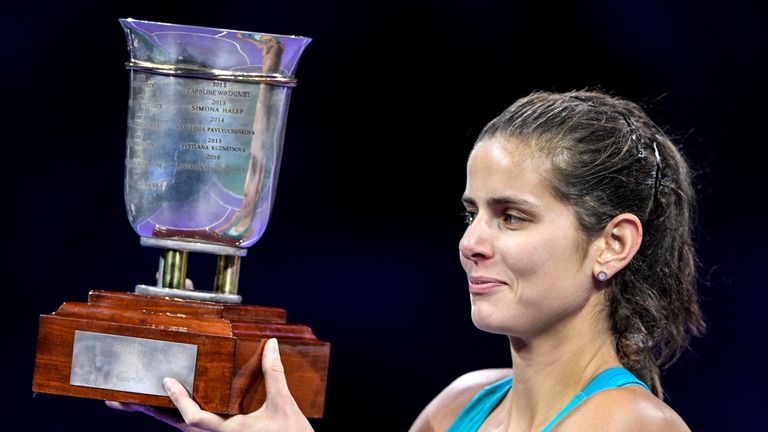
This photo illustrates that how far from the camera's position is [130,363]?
1.53 m

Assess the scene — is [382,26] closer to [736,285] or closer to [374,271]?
[374,271]

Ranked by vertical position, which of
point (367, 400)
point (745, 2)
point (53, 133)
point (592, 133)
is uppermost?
point (745, 2)

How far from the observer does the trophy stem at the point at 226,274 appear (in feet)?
5.49

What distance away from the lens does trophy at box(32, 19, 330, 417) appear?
1.53m

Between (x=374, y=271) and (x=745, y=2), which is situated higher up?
(x=745, y=2)

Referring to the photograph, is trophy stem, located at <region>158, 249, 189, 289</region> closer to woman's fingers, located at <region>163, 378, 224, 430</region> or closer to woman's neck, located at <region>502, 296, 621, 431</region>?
woman's fingers, located at <region>163, 378, 224, 430</region>

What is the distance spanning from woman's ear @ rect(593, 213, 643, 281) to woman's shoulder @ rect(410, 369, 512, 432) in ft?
1.23

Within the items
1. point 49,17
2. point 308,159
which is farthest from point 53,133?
point 308,159

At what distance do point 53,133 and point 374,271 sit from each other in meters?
0.79

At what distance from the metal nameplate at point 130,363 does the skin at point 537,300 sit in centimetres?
2

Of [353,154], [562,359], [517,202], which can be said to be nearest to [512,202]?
[517,202]

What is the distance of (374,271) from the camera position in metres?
2.58

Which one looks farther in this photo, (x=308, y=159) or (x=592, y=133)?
(x=308, y=159)

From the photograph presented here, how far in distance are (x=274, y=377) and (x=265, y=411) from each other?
5 cm
